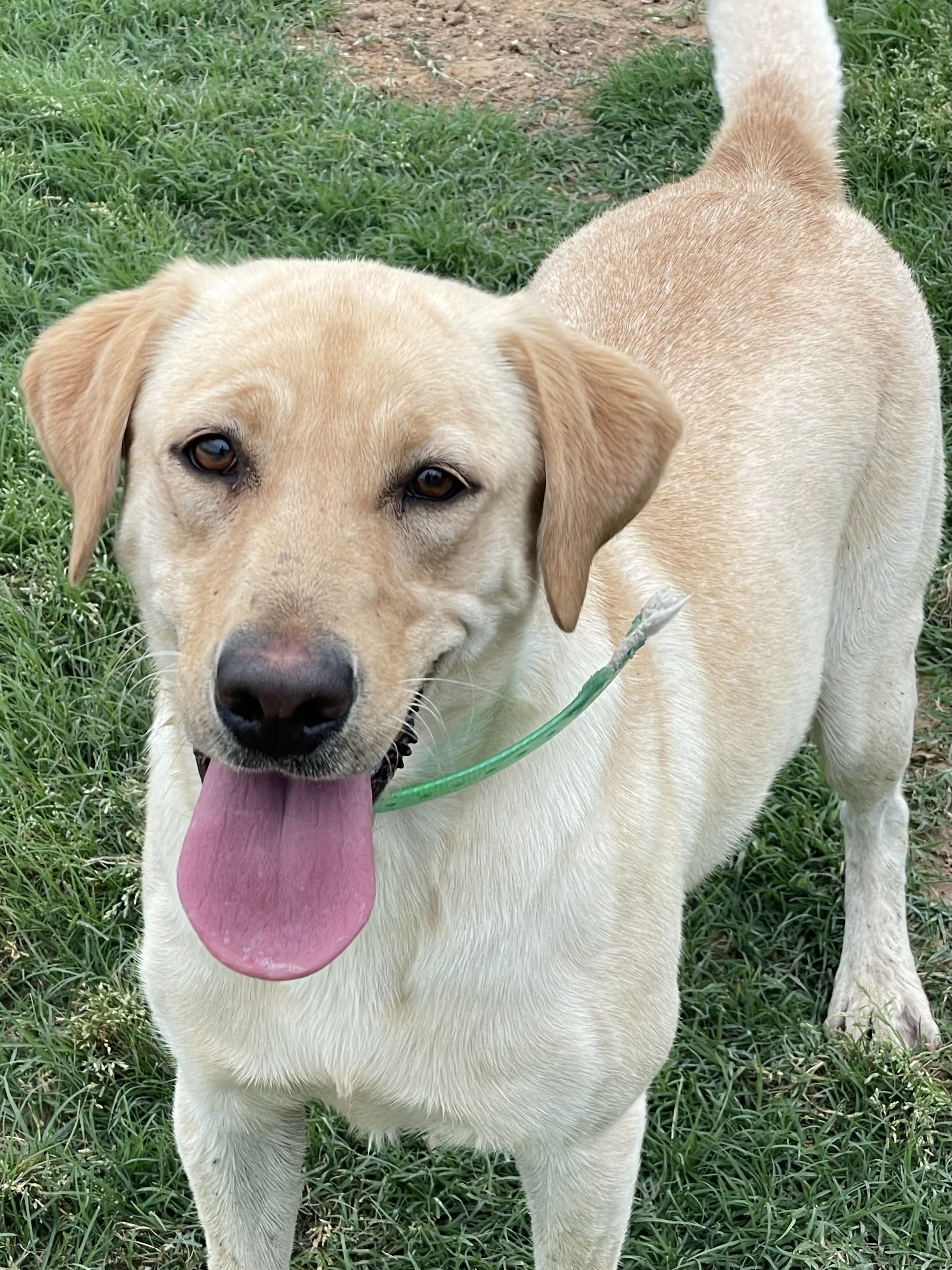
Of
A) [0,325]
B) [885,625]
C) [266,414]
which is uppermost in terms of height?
[266,414]

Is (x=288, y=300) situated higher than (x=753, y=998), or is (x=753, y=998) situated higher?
(x=288, y=300)

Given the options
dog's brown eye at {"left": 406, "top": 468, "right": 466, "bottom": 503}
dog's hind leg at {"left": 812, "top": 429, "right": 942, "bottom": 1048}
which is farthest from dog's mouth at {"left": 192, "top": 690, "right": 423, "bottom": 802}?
dog's hind leg at {"left": 812, "top": 429, "right": 942, "bottom": 1048}

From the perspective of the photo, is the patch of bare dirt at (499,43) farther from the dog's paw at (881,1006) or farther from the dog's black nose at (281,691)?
the dog's black nose at (281,691)

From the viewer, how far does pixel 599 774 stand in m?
2.66

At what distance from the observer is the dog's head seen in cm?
213

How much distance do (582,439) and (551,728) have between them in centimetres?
50

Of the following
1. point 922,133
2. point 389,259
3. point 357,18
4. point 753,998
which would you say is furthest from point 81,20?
point 753,998

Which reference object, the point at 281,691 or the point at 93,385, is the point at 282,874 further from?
the point at 93,385

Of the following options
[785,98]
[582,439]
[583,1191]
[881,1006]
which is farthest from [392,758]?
[785,98]

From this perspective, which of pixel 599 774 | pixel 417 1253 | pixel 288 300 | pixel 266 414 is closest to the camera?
pixel 266 414

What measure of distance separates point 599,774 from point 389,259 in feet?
12.2

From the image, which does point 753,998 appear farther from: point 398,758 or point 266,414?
point 266,414

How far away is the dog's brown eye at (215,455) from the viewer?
7.50 feet

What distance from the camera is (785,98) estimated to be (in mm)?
3939
